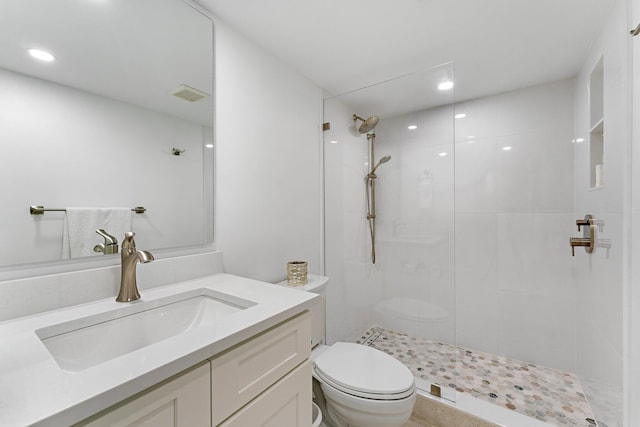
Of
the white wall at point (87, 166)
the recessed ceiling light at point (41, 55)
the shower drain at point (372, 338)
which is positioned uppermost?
the recessed ceiling light at point (41, 55)

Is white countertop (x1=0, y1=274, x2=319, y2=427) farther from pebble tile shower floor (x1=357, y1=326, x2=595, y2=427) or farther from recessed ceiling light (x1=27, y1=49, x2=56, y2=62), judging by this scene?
pebble tile shower floor (x1=357, y1=326, x2=595, y2=427)

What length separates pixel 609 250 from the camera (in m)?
1.25

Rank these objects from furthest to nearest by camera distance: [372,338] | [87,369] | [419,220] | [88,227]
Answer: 1. [372,338]
2. [419,220]
3. [88,227]
4. [87,369]

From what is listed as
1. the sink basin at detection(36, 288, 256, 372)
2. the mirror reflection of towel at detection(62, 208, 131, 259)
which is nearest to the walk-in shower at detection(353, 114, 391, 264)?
the sink basin at detection(36, 288, 256, 372)

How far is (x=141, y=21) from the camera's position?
3.61 feet

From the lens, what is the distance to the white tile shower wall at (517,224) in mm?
2004

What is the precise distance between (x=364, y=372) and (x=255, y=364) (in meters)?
0.82

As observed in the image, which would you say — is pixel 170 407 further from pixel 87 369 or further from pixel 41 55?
pixel 41 55

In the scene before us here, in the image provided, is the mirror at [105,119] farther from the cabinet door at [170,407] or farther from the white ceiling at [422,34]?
the cabinet door at [170,407]

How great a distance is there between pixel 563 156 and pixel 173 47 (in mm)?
2624

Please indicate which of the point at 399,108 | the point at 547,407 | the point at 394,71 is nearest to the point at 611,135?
the point at 399,108

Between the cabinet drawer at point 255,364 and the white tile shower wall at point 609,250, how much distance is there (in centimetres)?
133

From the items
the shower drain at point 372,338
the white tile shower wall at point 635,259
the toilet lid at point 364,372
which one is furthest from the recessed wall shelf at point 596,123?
the shower drain at point 372,338

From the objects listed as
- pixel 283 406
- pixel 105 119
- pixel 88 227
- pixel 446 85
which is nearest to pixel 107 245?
pixel 88 227
